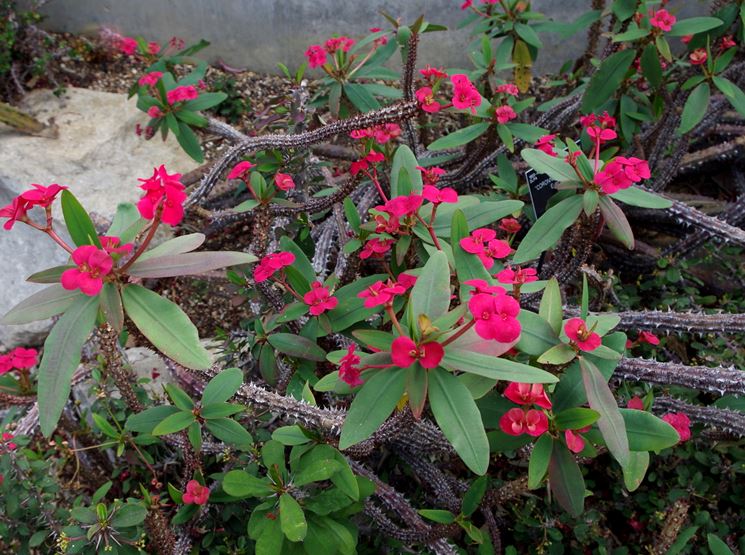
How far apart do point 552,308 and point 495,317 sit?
35 cm

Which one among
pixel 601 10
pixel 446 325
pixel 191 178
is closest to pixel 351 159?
pixel 191 178

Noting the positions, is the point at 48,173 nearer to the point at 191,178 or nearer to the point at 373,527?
the point at 191,178

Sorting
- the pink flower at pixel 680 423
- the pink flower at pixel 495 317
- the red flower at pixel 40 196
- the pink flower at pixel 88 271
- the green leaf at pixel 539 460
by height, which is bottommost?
the pink flower at pixel 680 423

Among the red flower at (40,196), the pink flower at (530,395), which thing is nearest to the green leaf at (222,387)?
the red flower at (40,196)

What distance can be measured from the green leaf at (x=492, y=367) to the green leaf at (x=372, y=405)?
0.10 metres

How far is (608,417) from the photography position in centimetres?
113

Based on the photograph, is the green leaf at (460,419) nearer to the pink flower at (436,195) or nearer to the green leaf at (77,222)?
the pink flower at (436,195)

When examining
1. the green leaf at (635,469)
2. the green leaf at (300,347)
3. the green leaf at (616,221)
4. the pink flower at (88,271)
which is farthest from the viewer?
the green leaf at (300,347)

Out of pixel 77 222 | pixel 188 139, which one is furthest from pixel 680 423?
pixel 188 139

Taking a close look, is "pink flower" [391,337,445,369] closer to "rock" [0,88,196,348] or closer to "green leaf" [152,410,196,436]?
"green leaf" [152,410,196,436]

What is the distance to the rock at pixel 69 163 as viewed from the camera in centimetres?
278

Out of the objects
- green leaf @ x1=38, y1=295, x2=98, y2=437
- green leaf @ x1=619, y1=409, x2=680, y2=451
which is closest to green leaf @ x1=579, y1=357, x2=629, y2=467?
green leaf @ x1=619, y1=409, x2=680, y2=451

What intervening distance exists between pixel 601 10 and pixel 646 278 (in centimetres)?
120

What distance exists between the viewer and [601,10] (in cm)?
277
